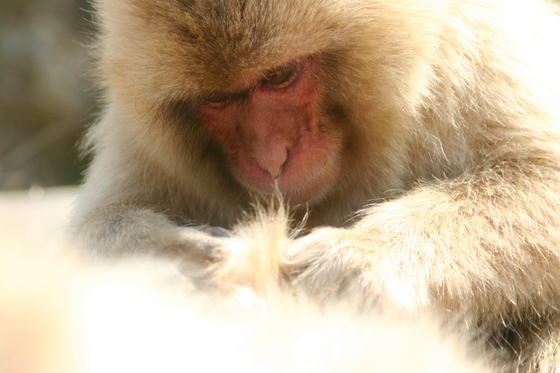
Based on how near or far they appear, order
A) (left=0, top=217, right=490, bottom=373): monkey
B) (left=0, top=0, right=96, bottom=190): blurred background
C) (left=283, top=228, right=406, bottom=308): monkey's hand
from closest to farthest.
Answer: (left=0, top=217, right=490, bottom=373): monkey → (left=283, top=228, right=406, bottom=308): monkey's hand → (left=0, top=0, right=96, bottom=190): blurred background

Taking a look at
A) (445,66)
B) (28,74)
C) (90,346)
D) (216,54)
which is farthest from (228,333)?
(28,74)

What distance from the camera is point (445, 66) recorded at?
2.98 metres

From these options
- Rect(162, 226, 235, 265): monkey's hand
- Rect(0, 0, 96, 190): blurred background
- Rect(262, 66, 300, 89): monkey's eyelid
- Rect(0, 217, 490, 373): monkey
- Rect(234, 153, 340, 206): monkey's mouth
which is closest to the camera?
Rect(0, 217, 490, 373): monkey

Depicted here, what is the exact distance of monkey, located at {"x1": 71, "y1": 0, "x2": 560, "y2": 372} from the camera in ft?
8.46

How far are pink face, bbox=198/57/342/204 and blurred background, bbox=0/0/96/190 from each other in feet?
17.7

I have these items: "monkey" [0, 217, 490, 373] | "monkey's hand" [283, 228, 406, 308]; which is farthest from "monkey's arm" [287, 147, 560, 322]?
"monkey" [0, 217, 490, 373]

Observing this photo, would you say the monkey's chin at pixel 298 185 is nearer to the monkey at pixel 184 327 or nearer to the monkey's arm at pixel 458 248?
the monkey's arm at pixel 458 248

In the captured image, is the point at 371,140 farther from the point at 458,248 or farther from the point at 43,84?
the point at 43,84

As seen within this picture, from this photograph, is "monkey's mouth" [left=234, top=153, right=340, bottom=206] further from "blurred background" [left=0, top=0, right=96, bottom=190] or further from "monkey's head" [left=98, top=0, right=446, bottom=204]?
"blurred background" [left=0, top=0, right=96, bottom=190]

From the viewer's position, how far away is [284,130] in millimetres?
2908

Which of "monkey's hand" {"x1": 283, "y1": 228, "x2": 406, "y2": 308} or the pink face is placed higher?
the pink face

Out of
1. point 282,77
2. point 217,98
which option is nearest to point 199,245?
point 217,98

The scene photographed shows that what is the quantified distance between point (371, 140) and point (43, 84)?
617 cm

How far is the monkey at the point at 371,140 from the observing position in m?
2.58
